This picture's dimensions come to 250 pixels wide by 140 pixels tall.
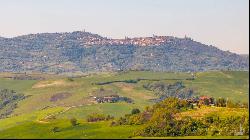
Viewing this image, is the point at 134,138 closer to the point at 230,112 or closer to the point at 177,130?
the point at 177,130

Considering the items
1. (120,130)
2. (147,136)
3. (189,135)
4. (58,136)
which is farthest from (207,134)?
(58,136)

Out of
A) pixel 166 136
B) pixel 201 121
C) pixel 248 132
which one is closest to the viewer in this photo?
pixel 248 132

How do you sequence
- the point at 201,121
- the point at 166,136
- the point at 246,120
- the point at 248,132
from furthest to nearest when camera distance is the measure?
the point at 201,121
the point at 166,136
the point at 246,120
the point at 248,132

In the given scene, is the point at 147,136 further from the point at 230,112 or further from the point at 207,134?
the point at 230,112

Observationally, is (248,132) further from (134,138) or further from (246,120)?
(134,138)

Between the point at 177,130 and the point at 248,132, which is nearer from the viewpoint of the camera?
the point at 248,132

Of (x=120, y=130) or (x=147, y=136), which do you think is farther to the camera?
(x=120, y=130)

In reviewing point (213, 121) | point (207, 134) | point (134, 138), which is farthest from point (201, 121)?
point (134, 138)

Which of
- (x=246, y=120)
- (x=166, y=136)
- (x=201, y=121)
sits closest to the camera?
(x=246, y=120)
